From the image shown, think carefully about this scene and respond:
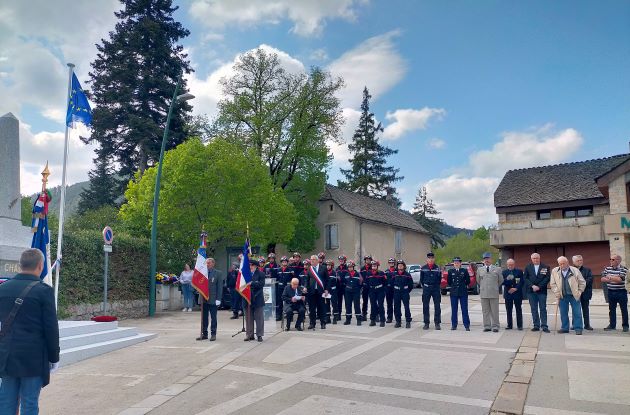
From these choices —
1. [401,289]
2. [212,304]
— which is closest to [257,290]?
[212,304]

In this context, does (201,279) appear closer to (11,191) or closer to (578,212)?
(11,191)

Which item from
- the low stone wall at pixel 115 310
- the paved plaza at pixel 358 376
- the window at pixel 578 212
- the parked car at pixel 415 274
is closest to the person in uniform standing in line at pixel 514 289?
the paved plaza at pixel 358 376

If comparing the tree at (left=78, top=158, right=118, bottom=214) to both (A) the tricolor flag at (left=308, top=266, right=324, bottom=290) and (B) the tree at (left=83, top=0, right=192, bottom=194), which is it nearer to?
(B) the tree at (left=83, top=0, right=192, bottom=194)

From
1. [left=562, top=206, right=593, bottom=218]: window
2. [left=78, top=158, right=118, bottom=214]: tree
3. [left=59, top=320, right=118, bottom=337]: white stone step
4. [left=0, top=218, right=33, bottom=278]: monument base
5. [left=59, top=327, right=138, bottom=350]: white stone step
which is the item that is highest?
[left=78, top=158, right=118, bottom=214]: tree

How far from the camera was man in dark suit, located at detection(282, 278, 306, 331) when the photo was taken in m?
13.1

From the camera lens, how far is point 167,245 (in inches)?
847

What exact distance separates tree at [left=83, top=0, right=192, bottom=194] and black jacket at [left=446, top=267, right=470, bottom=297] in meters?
28.6

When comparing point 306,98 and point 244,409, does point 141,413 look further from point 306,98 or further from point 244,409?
point 306,98

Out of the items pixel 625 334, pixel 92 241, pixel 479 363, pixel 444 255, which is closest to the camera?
pixel 479 363

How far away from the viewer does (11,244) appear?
10.5 m

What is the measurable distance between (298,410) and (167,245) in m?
16.5

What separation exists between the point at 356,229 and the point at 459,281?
2620cm

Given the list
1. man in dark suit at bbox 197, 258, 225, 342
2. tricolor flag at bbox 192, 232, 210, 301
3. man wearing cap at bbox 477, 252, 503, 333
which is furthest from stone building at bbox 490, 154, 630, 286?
tricolor flag at bbox 192, 232, 210, 301

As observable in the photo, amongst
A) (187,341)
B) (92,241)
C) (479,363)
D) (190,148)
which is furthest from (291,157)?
(479,363)
